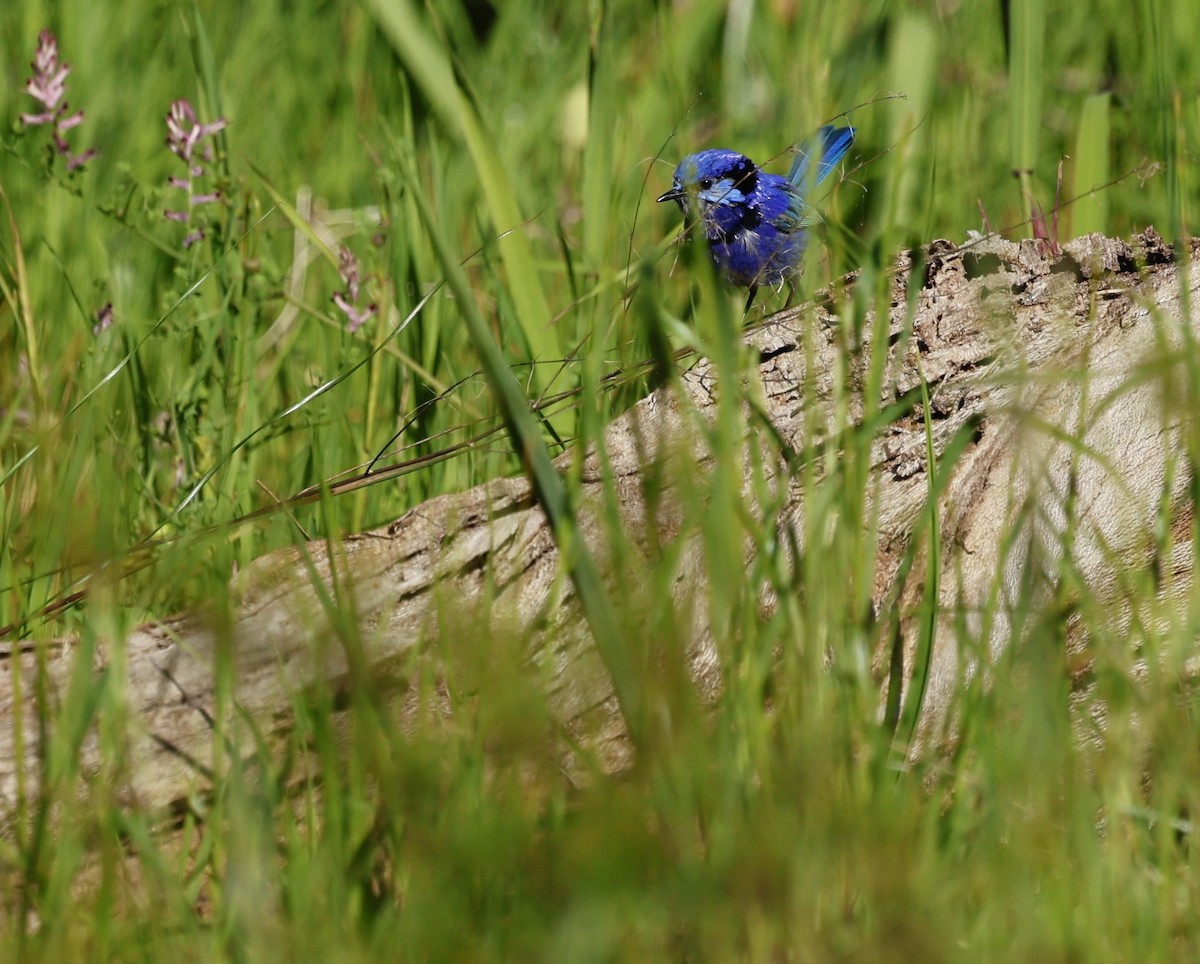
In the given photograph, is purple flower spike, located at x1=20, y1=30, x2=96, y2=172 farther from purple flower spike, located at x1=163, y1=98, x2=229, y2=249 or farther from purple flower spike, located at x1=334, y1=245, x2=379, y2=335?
purple flower spike, located at x1=334, y1=245, x2=379, y2=335

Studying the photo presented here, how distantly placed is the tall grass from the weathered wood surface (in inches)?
2.9

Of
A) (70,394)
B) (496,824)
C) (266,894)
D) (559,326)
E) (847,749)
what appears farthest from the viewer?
(559,326)

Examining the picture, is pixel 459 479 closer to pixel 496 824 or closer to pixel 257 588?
pixel 257 588

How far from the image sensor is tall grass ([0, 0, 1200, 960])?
1.14m

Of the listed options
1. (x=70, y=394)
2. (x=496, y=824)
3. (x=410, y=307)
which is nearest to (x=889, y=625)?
(x=496, y=824)

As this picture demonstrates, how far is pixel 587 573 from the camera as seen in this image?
1.25 meters

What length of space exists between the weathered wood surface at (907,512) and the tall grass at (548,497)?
0.24 feet

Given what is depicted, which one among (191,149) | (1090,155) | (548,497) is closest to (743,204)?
(1090,155)

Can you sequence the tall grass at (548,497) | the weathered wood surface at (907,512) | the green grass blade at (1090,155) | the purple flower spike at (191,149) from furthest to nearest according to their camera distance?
the green grass blade at (1090,155)
the purple flower spike at (191,149)
the weathered wood surface at (907,512)
the tall grass at (548,497)

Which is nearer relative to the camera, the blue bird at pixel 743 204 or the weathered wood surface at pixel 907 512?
the weathered wood surface at pixel 907 512

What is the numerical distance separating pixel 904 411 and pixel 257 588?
963 millimetres

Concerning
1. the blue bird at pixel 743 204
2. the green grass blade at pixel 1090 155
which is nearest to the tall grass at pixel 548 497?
the green grass blade at pixel 1090 155

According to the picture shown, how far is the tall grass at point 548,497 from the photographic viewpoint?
114 cm

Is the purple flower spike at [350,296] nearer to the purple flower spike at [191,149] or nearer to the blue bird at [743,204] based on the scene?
the purple flower spike at [191,149]
